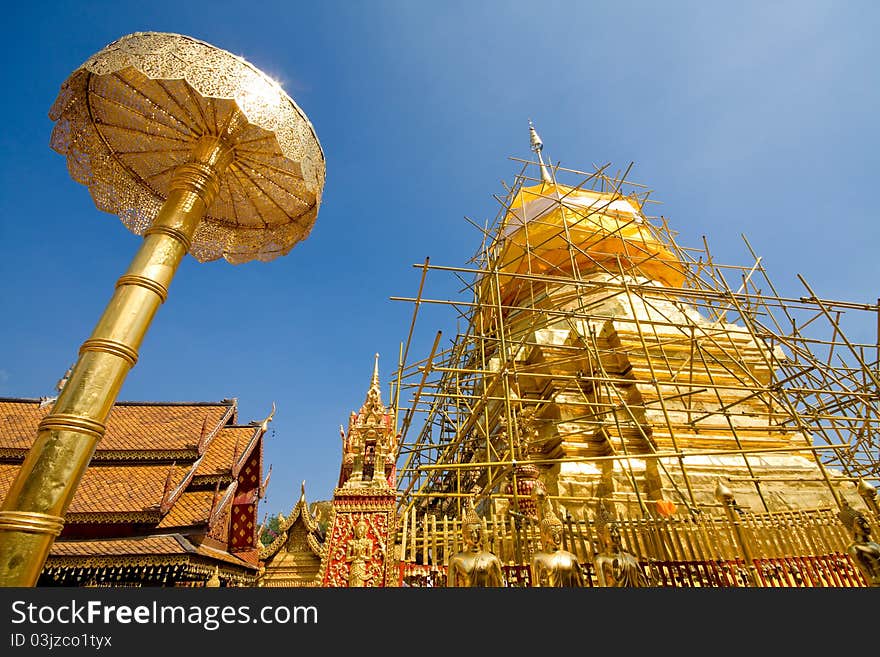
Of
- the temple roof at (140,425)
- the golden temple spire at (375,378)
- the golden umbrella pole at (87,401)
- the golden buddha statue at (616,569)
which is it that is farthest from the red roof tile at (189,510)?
the golden buddha statue at (616,569)

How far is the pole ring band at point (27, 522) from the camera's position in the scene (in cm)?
236

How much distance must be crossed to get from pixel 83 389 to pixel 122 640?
1611 mm

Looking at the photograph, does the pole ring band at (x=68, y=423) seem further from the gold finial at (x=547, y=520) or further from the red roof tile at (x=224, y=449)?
the red roof tile at (x=224, y=449)

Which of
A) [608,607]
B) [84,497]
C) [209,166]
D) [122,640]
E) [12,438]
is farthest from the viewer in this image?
[12,438]

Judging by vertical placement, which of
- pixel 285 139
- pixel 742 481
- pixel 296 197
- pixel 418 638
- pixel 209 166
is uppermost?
pixel 296 197

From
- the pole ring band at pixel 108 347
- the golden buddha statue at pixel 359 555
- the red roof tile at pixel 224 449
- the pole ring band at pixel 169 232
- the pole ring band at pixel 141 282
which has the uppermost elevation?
the red roof tile at pixel 224 449

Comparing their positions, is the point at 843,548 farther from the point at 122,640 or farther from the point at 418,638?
the point at 122,640

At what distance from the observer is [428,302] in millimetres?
7078

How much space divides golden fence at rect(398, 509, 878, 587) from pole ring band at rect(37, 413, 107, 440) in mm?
3745

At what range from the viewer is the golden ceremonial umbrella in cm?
259

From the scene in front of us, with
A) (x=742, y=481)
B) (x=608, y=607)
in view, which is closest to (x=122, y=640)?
(x=608, y=607)

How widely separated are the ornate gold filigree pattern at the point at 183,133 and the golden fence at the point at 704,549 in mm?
4577

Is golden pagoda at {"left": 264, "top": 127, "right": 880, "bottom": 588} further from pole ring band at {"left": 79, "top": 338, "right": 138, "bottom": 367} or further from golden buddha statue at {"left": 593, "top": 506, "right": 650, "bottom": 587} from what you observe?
pole ring band at {"left": 79, "top": 338, "right": 138, "bottom": 367}

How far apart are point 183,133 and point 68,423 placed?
3281mm
